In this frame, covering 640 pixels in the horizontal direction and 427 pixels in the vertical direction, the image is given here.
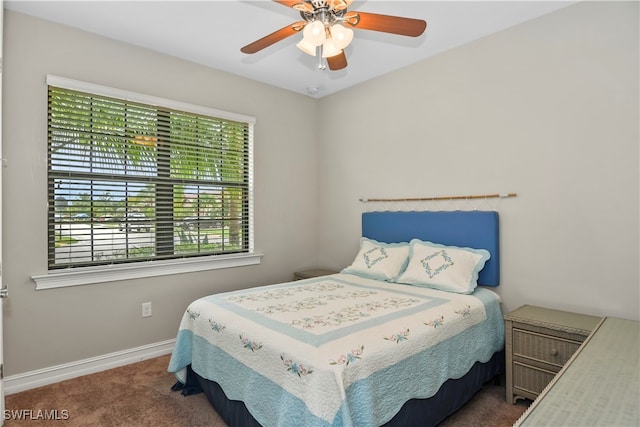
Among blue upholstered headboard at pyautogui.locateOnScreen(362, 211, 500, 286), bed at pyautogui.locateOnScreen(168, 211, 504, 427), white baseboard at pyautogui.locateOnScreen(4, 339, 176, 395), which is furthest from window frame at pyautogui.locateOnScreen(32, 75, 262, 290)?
blue upholstered headboard at pyautogui.locateOnScreen(362, 211, 500, 286)

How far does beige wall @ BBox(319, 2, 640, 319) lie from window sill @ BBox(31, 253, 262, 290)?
71.1 inches

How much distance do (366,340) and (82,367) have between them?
226 centimetres

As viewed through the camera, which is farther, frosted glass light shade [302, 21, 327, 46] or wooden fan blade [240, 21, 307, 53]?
wooden fan blade [240, 21, 307, 53]

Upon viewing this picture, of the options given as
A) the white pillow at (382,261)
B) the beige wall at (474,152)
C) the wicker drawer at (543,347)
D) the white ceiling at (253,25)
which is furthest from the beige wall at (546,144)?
the white pillow at (382,261)

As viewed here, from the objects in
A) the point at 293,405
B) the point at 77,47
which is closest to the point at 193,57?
the point at 77,47

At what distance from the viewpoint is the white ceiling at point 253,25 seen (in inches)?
92.3

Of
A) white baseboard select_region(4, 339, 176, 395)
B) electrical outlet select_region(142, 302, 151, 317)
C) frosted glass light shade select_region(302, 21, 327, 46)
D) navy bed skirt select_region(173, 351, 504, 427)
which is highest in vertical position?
frosted glass light shade select_region(302, 21, 327, 46)

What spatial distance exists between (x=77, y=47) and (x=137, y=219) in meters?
1.33

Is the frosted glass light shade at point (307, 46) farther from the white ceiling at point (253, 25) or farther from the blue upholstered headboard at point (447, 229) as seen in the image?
the blue upholstered headboard at point (447, 229)

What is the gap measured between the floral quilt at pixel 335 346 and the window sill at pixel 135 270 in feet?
2.92

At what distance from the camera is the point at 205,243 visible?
3295 millimetres

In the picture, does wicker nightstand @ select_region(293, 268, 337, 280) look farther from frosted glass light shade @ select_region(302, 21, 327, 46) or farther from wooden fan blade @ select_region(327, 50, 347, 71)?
frosted glass light shade @ select_region(302, 21, 327, 46)

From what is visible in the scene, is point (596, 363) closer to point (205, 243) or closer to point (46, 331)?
point (205, 243)

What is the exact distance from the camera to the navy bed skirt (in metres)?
1.69
